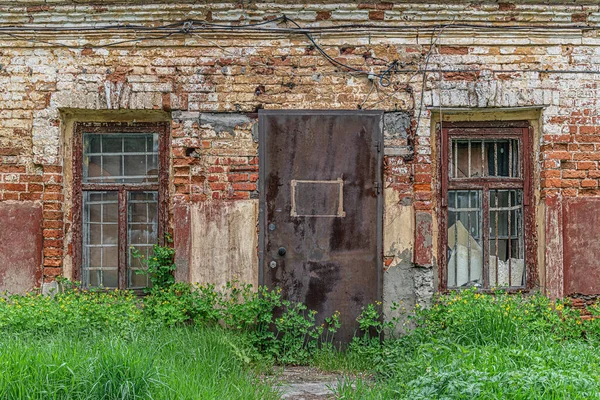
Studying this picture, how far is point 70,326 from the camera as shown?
4.43 m

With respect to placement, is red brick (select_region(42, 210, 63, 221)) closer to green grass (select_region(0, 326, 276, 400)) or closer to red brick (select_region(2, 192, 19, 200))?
red brick (select_region(2, 192, 19, 200))

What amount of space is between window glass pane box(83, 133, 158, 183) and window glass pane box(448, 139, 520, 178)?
2909mm

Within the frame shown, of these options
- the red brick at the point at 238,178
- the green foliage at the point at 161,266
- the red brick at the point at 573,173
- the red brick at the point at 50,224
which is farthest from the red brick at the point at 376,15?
the red brick at the point at 50,224

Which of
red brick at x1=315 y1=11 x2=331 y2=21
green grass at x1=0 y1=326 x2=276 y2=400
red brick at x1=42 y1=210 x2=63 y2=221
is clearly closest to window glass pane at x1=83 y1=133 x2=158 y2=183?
red brick at x1=42 y1=210 x2=63 y2=221

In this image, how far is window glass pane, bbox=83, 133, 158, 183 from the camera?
565 centimetres

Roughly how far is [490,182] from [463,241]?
617mm

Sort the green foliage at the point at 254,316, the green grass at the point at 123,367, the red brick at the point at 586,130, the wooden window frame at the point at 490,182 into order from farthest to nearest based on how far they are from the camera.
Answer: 1. the wooden window frame at the point at 490,182
2. the red brick at the point at 586,130
3. the green foliage at the point at 254,316
4. the green grass at the point at 123,367

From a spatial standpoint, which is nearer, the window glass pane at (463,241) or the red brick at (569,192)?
the red brick at (569,192)

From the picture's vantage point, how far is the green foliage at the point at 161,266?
534cm

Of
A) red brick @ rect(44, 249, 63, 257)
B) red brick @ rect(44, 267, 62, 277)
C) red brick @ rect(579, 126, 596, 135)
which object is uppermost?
red brick @ rect(579, 126, 596, 135)

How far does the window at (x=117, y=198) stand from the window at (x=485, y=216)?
2.80m

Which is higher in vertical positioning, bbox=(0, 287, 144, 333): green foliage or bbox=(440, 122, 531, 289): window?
bbox=(440, 122, 531, 289): window

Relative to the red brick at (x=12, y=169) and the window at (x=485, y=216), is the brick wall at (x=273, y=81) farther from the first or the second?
the window at (x=485, y=216)

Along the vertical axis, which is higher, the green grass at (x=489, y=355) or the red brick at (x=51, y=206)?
the red brick at (x=51, y=206)
